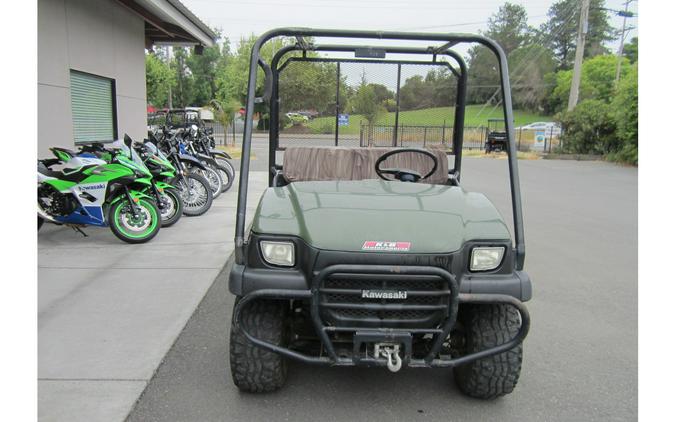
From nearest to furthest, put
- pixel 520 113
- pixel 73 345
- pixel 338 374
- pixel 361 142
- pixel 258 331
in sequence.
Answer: pixel 258 331, pixel 338 374, pixel 73 345, pixel 361 142, pixel 520 113

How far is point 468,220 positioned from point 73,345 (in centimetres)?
270

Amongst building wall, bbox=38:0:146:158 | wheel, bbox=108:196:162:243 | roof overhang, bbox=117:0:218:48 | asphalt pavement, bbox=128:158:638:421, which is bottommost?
asphalt pavement, bbox=128:158:638:421

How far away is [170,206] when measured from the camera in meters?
6.87

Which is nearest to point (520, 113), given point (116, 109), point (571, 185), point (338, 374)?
point (571, 185)

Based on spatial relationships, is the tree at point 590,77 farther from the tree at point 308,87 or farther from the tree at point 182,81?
the tree at point 308,87

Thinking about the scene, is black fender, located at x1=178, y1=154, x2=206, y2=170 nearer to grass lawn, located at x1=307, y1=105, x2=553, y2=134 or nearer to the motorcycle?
the motorcycle

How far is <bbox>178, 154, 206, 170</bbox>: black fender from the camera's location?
8406 mm

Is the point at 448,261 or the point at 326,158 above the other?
the point at 326,158

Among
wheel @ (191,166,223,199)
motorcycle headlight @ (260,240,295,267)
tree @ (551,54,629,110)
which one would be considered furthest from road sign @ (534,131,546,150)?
tree @ (551,54,629,110)

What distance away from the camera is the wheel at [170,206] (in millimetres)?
6801

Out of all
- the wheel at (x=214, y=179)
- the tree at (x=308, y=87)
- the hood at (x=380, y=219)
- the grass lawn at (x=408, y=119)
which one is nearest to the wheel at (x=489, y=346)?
the hood at (x=380, y=219)

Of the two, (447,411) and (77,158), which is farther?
(77,158)

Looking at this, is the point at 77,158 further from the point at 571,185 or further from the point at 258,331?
the point at 571,185

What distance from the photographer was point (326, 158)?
3.93 m
